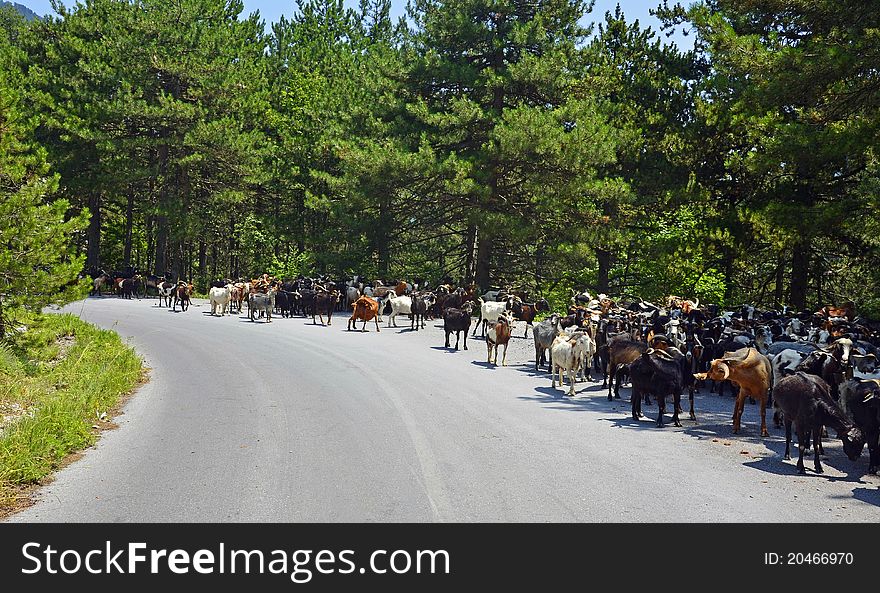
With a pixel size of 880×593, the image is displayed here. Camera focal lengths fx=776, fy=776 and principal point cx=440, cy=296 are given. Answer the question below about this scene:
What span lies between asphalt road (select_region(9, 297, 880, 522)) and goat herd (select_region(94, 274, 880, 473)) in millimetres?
564

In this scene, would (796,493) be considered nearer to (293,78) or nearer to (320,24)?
(293,78)

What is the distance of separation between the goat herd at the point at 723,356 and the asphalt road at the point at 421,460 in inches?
22.2

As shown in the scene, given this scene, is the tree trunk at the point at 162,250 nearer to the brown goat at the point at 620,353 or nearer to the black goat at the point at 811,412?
the brown goat at the point at 620,353

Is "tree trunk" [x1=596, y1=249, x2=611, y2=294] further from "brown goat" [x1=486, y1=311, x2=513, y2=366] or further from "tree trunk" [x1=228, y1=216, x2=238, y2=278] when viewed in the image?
"tree trunk" [x1=228, y1=216, x2=238, y2=278]

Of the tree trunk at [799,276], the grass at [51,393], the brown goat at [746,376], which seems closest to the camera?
the grass at [51,393]

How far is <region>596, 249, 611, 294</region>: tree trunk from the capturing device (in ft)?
126

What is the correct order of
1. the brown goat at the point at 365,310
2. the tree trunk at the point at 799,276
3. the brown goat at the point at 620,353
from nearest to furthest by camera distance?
the brown goat at the point at 620,353
the brown goat at the point at 365,310
the tree trunk at the point at 799,276

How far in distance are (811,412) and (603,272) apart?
94.0 feet

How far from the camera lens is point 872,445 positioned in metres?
10.3

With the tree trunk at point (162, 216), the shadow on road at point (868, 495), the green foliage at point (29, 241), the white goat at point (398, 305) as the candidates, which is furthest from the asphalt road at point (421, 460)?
the tree trunk at point (162, 216)

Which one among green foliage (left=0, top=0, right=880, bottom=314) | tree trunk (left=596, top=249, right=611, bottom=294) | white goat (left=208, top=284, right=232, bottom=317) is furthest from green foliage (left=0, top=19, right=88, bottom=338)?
tree trunk (left=596, top=249, right=611, bottom=294)

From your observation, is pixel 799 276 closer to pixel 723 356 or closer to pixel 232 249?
pixel 723 356

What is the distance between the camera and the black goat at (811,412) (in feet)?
33.8

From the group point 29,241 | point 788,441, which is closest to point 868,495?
point 788,441
